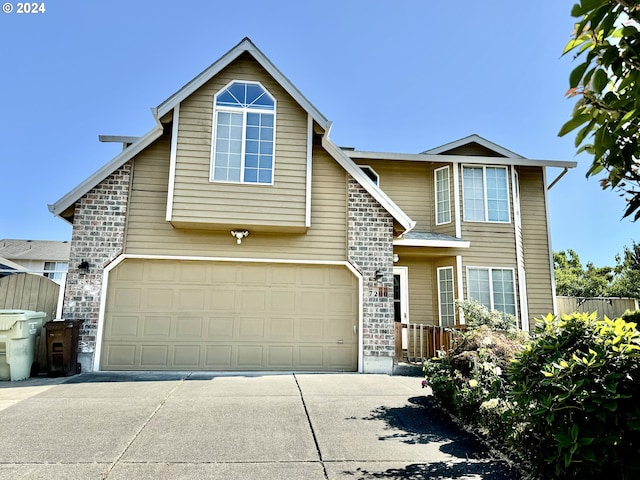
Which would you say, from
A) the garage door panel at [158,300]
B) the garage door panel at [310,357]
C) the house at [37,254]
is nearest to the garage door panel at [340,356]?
the garage door panel at [310,357]

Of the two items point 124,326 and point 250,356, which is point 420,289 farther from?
point 124,326

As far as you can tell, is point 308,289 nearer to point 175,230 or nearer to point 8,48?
point 175,230

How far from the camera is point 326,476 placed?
379cm

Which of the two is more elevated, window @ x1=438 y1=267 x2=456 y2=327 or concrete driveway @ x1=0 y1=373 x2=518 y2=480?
window @ x1=438 y1=267 x2=456 y2=327

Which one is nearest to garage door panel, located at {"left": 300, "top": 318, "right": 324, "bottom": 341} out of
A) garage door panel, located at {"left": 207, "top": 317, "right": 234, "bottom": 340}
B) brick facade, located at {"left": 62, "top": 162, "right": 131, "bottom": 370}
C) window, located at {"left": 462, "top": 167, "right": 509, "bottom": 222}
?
garage door panel, located at {"left": 207, "top": 317, "right": 234, "bottom": 340}

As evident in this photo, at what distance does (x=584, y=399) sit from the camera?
3.15m

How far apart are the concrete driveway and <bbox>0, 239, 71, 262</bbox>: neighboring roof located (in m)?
17.8

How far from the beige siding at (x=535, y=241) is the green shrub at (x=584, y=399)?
945 centimetres

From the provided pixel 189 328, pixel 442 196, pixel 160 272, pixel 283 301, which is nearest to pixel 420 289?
pixel 442 196

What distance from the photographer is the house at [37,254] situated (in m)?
22.0

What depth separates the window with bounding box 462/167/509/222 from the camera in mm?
12609

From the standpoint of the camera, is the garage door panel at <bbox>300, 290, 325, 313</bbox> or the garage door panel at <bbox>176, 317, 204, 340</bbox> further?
the garage door panel at <bbox>300, 290, 325, 313</bbox>

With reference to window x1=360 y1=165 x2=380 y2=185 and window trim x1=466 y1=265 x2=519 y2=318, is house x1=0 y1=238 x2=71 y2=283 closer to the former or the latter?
window x1=360 y1=165 x2=380 y2=185

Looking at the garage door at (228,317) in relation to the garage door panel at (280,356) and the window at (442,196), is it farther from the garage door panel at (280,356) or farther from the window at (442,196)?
the window at (442,196)
